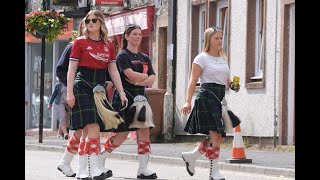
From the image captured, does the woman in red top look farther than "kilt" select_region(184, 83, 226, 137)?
No

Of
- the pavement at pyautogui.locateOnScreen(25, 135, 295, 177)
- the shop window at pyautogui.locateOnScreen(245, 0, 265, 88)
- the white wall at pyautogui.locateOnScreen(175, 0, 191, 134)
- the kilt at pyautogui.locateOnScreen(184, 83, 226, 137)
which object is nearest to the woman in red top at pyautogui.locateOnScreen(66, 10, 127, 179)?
the kilt at pyautogui.locateOnScreen(184, 83, 226, 137)

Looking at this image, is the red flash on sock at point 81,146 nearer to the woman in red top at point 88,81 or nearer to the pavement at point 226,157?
the woman in red top at point 88,81

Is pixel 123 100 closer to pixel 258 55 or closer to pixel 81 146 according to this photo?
pixel 81 146

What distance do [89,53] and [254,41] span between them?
466 inches

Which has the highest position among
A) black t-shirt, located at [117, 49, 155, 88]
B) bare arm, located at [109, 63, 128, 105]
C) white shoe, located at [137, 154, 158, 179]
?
black t-shirt, located at [117, 49, 155, 88]

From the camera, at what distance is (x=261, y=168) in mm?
15766

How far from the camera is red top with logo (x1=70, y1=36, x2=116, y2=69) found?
1229cm

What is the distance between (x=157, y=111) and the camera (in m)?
26.8

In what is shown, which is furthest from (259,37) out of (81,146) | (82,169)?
→ (82,169)

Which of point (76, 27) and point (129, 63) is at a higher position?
point (76, 27)

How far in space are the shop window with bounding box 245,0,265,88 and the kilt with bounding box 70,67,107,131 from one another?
11.4 metres

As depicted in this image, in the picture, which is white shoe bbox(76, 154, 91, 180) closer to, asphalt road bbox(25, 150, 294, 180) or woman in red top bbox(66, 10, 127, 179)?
woman in red top bbox(66, 10, 127, 179)

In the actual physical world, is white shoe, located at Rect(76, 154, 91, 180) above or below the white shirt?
below
